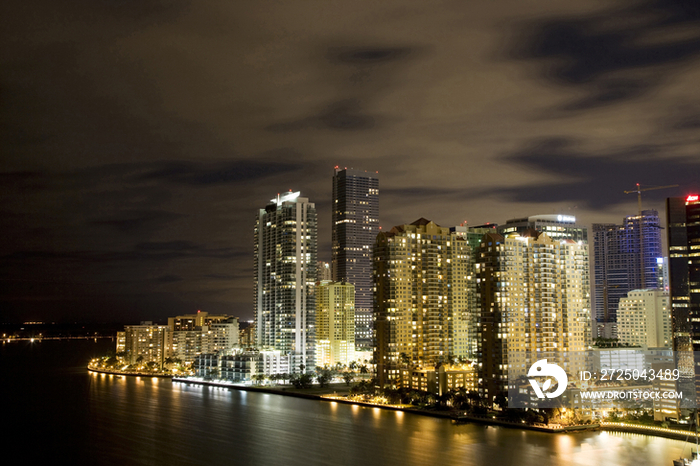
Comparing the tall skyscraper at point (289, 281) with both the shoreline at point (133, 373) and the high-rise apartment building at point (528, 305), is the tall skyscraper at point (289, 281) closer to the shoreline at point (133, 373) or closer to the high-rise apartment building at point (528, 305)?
the shoreline at point (133, 373)

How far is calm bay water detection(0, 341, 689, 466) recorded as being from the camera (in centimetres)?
3628

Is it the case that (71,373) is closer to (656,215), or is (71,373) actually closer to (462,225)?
(462,225)

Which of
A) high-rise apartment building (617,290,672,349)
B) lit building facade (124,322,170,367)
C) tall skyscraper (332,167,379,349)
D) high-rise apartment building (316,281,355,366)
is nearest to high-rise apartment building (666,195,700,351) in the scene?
high-rise apartment building (617,290,672,349)

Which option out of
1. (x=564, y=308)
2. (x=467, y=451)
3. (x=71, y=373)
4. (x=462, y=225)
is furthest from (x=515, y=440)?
(x=71, y=373)

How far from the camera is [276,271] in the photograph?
81625mm

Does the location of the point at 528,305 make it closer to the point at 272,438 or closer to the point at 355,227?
the point at 272,438

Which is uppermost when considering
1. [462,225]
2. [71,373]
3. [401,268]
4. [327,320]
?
[462,225]

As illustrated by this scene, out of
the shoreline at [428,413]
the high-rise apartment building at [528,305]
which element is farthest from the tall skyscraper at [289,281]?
the high-rise apartment building at [528,305]

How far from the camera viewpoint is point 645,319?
259 ft

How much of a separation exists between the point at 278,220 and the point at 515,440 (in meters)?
48.4

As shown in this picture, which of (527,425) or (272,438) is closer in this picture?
(272,438)

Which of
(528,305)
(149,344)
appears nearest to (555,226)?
(528,305)

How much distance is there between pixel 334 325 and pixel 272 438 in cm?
4144

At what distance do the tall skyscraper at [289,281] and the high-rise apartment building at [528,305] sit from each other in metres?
31.6
